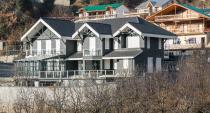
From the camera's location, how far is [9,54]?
209 ft

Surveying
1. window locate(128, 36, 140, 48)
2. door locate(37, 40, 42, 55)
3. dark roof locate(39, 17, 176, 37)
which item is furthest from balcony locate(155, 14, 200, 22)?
door locate(37, 40, 42, 55)

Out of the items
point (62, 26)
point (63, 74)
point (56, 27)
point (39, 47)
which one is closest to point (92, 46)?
point (63, 74)

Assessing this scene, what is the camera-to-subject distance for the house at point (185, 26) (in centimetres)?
5725

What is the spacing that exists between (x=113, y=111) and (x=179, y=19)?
102 feet

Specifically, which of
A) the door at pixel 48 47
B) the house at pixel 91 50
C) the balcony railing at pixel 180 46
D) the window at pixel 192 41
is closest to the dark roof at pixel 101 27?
the house at pixel 91 50

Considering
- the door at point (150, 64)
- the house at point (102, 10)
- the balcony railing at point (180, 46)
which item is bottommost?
the door at point (150, 64)

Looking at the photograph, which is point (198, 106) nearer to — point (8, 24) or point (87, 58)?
point (87, 58)

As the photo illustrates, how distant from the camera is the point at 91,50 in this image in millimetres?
45156

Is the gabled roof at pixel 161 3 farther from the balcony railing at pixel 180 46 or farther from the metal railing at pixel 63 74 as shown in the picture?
the metal railing at pixel 63 74

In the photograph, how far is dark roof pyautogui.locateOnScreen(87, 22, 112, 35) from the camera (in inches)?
1743

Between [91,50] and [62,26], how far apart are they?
15.4 feet

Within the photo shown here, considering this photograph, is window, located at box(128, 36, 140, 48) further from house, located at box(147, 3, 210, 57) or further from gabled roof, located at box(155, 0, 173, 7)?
gabled roof, located at box(155, 0, 173, 7)

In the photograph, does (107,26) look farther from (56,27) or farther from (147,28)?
(56,27)

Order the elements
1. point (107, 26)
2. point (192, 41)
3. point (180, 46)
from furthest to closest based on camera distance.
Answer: point (192, 41) → point (180, 46) → point (107, 26)
